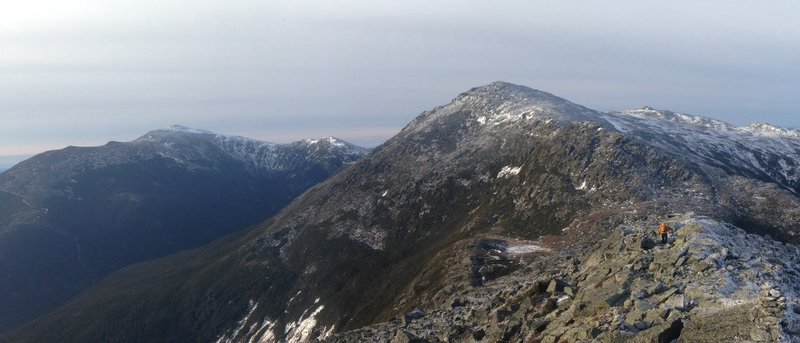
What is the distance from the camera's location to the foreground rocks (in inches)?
893

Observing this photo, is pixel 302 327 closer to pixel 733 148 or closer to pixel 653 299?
pixel 653 299

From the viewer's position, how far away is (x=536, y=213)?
351 feet

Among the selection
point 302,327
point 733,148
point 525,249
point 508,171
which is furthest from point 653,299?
point 733,148

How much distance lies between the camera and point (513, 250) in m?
88.1

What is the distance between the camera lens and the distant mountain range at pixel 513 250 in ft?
90.8

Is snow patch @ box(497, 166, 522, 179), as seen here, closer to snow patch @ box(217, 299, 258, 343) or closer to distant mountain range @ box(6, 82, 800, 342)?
distant mountain range @ box(6, 82, 800, 342)

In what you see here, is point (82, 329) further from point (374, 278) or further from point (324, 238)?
point (374, 278)

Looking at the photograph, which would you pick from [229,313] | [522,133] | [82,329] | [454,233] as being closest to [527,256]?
[454,233]

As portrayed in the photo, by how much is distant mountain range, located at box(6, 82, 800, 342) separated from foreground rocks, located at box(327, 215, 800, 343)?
0.12 meters

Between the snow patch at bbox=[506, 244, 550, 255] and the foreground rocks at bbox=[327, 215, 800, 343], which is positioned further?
the snow patch at bbox=[506, 244, 550, 255]

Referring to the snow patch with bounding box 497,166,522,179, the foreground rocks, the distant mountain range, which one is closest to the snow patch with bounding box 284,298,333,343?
the distant mountain range

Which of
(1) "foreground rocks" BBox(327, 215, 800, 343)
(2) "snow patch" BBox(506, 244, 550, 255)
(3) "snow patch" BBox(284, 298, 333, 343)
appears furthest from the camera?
(3) "snow patch" BBox(284, 298, 333, 343)

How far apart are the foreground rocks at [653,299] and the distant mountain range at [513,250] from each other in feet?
0.39

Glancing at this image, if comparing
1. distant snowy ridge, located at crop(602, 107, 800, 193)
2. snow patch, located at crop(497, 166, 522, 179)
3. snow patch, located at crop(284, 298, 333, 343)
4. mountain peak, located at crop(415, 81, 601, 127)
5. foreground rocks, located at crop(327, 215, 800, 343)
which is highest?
mountain peak, located at crop(415, 81, 601, 127)
